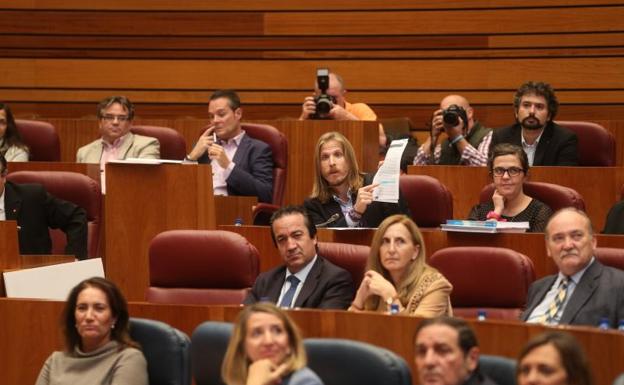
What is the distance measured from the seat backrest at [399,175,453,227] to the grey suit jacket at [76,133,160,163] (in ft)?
4.94

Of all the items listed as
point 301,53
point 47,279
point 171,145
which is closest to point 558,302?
point 47,279

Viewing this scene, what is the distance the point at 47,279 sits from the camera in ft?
14.3

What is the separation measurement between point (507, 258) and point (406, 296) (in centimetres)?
33

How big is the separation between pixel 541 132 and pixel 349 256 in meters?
1.75

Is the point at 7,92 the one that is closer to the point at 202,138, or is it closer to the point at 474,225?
the point at 202,138

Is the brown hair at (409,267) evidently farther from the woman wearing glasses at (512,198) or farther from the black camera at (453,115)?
the black camera at (453,115)

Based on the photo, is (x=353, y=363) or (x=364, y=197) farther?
(x=364, y=197)

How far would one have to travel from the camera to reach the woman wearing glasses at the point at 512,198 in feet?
15.5

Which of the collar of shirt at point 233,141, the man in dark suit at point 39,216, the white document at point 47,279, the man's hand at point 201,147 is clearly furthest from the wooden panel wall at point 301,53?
the white document at point 47,279

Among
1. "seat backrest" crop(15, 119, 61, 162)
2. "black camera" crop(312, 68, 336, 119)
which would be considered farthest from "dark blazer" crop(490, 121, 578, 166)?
"seat backrest" crop(15, 119, 61, 162)

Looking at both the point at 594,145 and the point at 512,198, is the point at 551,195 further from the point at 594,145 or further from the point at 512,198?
the point at 594,145

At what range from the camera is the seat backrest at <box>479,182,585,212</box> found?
481 centimetres

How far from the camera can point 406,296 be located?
3973 mm

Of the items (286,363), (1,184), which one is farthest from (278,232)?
(1,184)
